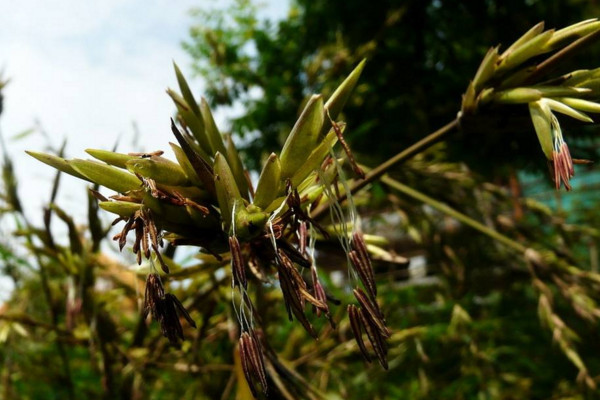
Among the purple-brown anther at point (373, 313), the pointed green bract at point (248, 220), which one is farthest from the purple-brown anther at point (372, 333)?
the pointed green bract at point (248, 220)

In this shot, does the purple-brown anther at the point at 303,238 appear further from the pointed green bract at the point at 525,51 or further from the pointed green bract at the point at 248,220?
the pointed green bract at the point at 525,51

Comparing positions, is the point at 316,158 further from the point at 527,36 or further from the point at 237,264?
the point at 527,36

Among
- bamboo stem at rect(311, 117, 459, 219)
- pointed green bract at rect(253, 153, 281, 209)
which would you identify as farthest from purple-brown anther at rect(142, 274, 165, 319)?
bamboo stem at rect(311, 117, 459, 219)

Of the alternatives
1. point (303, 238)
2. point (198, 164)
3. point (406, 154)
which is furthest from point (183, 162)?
point (406, 154)

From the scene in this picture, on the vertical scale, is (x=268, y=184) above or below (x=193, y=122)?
below

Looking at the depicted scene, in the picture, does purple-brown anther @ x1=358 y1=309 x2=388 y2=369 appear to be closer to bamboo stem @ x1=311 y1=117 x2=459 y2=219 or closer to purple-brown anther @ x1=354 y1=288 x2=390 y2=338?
purple-brown anther @ x1=354 y1=288 x2=390 y2=338
